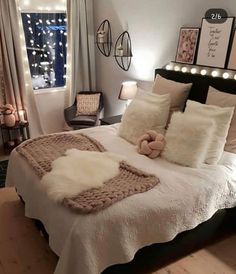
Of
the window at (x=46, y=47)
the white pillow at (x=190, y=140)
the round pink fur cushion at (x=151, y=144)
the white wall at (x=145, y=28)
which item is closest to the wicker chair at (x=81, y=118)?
the white wall at (x=145, y=28)

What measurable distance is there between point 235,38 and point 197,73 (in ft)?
1.57

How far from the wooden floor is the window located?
8.15 ft

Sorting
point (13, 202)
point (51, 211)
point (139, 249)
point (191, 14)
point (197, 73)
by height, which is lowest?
point (13, 202)

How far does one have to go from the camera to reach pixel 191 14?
2918mm

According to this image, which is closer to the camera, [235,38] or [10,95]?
[235,38]

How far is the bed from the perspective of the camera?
61.7 inches

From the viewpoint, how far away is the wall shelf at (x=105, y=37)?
4.08 m

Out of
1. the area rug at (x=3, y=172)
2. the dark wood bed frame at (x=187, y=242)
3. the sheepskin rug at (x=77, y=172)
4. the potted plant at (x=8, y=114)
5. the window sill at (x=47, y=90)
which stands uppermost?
the window sill at (x=47, y=90)

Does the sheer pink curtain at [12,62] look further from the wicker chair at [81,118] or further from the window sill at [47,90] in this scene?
the wicker chair at [81,118]

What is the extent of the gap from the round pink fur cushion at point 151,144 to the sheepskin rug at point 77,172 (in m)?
0.24

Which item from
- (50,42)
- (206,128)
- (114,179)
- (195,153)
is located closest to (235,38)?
(206,128)

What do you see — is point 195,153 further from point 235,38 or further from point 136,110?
point 235,38

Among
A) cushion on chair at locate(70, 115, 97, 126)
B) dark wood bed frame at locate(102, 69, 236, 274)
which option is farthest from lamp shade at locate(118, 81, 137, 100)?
dark wood bed frame at locate(102, 69, 236, 274)

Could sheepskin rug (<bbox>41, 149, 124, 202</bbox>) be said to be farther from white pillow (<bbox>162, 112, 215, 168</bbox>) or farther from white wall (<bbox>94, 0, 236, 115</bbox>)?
white wall (<bbox>94, 0, 236, 115</bbox>)
